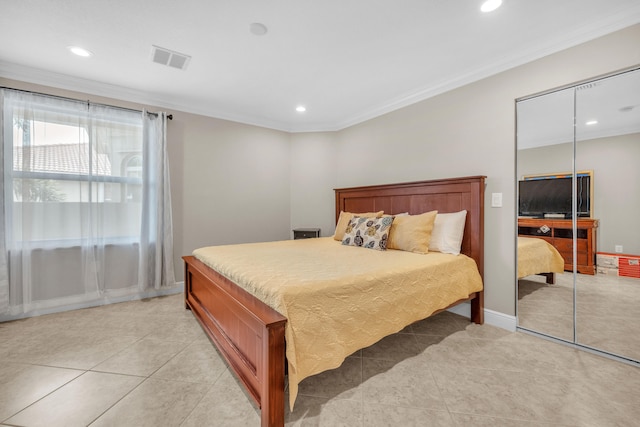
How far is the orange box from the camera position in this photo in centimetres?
185

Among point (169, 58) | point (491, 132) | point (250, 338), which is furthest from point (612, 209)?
point (169, 58)

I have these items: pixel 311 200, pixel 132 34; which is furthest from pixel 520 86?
pixel 132 34

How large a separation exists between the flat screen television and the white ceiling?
43.3 inches

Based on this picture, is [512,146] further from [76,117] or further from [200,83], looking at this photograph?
[76,117]

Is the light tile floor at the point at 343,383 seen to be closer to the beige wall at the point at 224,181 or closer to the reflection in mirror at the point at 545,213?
the reflection in mirror at the point at 545,213

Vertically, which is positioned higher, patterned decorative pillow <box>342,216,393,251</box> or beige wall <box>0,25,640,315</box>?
beige wall <box>0,25,640,315</box>

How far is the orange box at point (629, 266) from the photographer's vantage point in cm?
185

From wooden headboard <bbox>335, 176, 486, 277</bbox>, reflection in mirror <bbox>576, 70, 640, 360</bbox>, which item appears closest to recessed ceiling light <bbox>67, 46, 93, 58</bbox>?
wooden headboard <bbox>335, 176, 486, 277</bbox>

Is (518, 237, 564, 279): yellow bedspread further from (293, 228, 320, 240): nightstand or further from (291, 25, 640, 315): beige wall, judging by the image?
(293, 228, 320, 240): nightstand

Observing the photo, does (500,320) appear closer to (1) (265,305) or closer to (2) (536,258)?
(2) (536,258)

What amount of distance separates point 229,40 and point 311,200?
8.69 ft

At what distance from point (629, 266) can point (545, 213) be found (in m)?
0.61

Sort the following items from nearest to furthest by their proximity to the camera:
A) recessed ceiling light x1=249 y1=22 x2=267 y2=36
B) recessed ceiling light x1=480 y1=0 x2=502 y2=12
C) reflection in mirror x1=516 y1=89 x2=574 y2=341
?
recessed ceiling light x1=480 y1=0 x2=502 y2=12 → recessed ceiling light x1=249 y1=22 x2=267 y2=36 → reflection in mirror x1=516 y1=89 x2=574 y2=341

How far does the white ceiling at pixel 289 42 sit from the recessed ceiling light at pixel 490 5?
42mm
